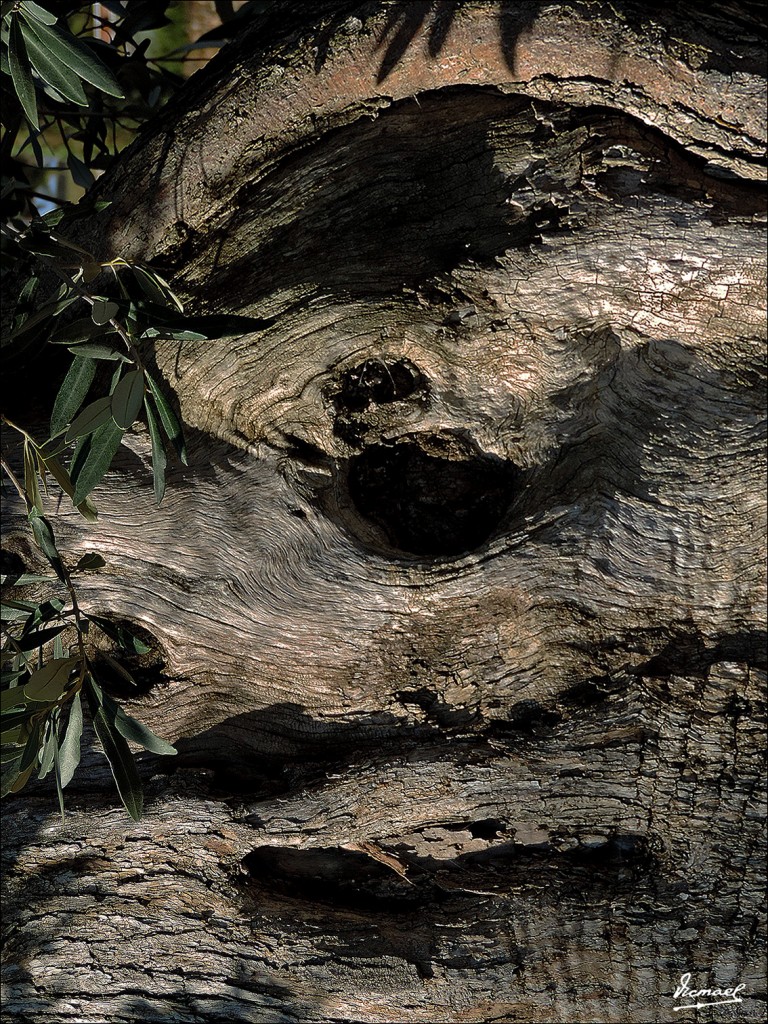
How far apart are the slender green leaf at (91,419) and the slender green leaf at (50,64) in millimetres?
597

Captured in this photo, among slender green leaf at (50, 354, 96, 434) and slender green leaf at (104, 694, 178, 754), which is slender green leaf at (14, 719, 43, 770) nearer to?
slender green leaf at (104, 694, 178, 754)

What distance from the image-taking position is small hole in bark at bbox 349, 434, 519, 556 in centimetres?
233

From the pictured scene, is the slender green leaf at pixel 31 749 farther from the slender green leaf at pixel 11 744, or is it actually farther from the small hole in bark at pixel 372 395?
the small hole in bark at pixel 372 395

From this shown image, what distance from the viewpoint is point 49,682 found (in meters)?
1.74

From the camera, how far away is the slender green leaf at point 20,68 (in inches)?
67.6

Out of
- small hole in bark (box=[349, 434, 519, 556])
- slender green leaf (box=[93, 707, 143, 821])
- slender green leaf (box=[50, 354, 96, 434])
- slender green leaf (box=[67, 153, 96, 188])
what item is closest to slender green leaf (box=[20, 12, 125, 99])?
slender green leaf (box=[50, 354, 96, 434])

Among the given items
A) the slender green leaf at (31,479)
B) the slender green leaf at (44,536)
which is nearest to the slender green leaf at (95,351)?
the slender green leaf at (31,479)

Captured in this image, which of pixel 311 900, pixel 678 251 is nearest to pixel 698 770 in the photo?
pixel 311 900

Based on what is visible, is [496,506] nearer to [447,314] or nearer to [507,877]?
[447,314]

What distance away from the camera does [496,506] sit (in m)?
2.35

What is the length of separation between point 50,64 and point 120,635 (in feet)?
4.15

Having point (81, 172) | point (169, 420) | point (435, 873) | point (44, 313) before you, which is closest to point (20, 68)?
point (44, 313)

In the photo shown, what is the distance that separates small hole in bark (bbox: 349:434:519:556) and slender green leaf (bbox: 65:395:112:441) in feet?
2.56

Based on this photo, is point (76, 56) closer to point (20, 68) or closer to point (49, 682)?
point (20, 68)
